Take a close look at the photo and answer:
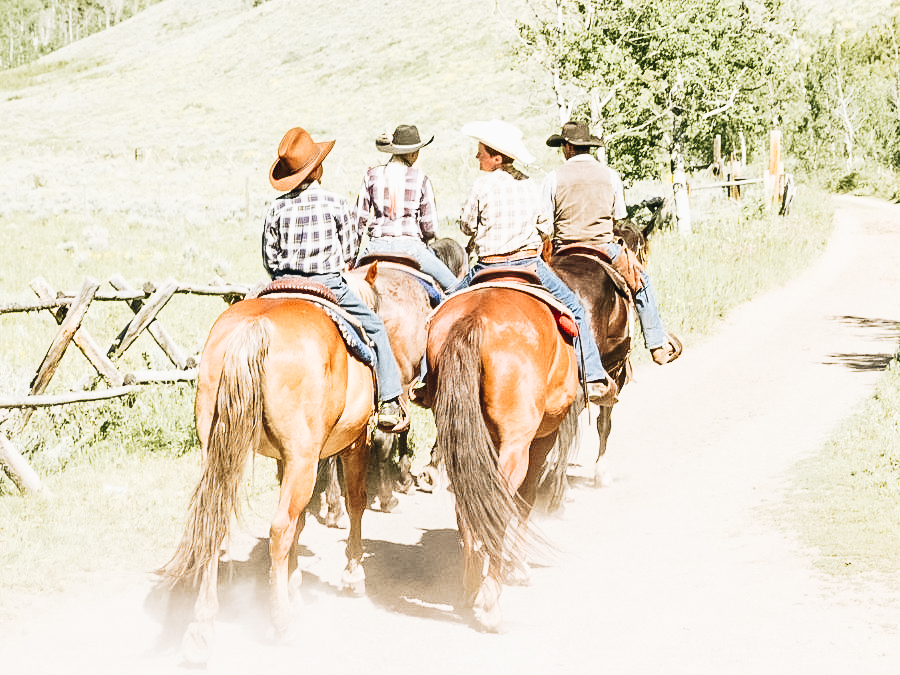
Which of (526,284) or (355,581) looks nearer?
(355,581)

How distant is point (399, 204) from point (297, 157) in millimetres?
1998

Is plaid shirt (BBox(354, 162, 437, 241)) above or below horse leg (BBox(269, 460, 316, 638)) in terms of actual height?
above

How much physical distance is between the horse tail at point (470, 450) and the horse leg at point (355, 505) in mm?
812

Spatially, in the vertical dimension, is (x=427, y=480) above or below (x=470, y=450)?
below

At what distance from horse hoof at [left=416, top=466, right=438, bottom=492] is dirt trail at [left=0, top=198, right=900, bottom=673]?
0.52ft

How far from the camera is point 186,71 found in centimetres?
10012

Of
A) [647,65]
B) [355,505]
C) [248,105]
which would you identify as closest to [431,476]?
[355,505]

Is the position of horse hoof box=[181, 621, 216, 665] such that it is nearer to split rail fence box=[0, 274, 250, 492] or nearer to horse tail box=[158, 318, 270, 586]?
horse tail box=[158, 318, 270, 586]

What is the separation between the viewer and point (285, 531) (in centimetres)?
612

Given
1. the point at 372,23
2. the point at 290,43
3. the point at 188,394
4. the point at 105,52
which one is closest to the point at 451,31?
the point at 372,23

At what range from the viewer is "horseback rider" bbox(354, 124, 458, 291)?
8602mm

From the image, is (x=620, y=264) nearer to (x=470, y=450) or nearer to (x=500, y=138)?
(x=500, y=138)

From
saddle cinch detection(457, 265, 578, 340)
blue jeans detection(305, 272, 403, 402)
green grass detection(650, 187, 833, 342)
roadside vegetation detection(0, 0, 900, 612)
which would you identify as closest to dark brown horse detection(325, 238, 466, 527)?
roadside vegetation detection(0, 0, 900, 612)

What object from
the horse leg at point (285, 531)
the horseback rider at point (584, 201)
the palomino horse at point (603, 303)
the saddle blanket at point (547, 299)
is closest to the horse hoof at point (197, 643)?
the horse leg at point (285, 531)
